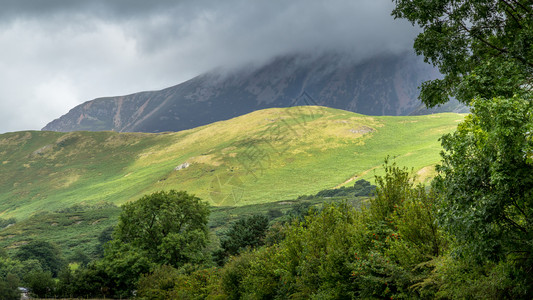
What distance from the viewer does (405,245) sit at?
12.8 m

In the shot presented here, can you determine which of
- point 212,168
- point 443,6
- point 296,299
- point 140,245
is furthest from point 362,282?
point 212,168

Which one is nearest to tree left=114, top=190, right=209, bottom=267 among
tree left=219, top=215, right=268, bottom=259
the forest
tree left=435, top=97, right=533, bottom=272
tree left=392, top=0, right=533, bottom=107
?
tree left=219, top=215, right=268, bottom=259

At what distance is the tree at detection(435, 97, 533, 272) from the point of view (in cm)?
718

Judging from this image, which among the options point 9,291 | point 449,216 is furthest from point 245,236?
point 449,216

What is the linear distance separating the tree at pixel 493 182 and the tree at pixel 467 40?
350 centimetres

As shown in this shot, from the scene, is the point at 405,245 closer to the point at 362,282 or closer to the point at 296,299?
the point at 362,282

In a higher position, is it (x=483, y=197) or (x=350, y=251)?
(x=483, y=197)

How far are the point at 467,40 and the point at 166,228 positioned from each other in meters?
44.0

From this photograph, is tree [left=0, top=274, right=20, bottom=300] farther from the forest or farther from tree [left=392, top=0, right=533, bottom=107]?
tree [left=392, top=0, right=533, bottom=107]

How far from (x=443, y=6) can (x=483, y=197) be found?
9.35 meters

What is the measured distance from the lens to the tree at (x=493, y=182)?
7180 mm

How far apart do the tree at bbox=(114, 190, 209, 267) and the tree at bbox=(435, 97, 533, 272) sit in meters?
41.2

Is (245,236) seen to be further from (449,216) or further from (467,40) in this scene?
(449,216)

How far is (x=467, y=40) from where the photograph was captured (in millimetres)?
13680
